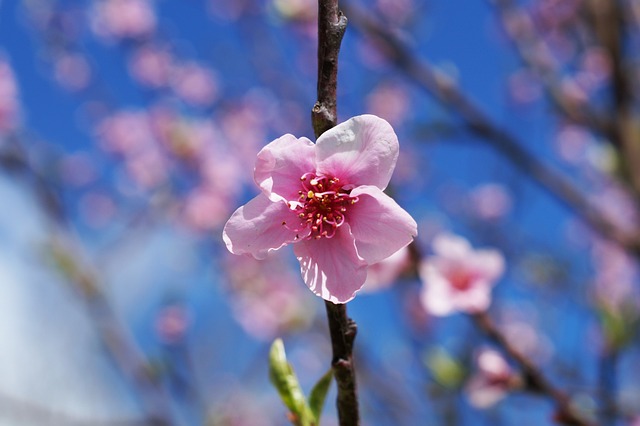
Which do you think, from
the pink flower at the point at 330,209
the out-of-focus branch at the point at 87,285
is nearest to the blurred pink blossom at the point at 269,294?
the out-of-focus branch at the point at 87,285

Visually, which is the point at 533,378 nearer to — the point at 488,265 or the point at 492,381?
the point at 492,381

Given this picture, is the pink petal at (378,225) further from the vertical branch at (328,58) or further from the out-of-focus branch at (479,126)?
the out-of-focus branch at (479,126)

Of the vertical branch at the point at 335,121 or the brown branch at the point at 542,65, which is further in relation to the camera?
the brown branch at the point at 542,65

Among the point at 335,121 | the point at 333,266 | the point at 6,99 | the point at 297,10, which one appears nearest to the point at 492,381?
the point at 333,266

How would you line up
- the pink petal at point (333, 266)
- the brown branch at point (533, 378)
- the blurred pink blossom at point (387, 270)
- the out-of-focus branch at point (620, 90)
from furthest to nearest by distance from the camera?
1. the out-of-focus branch at point (620, 90)
2. the blurred pink blossom at point (387, 270)
3. the brown branch at point (533, 378)
4. the pink petal at point (333, 266)

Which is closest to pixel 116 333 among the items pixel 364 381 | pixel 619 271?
pixel 364 381

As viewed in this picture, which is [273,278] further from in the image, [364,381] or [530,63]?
[530,63]
